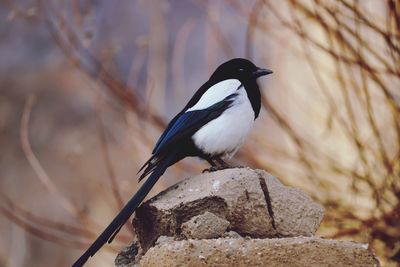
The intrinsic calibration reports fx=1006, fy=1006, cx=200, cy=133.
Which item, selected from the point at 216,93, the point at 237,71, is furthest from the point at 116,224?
the point at 237,71

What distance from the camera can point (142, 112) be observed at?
4074 mm

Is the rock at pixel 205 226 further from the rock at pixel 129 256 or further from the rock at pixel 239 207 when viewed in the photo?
the rock at pixel 129 256

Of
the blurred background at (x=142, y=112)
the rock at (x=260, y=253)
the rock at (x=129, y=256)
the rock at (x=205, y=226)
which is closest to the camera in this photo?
the rock at (x=260, y=253)

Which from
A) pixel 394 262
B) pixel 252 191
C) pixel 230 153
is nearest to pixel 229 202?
pixel 252 191

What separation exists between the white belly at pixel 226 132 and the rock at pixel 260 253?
645 millimetres

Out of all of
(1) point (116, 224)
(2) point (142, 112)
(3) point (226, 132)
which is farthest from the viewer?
(2) point (142, 112)

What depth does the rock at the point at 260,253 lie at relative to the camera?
8.02 feet

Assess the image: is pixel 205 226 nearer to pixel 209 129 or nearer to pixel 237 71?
pixel 209 129

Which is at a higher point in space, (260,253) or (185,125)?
(185,125)

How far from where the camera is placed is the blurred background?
3.97m

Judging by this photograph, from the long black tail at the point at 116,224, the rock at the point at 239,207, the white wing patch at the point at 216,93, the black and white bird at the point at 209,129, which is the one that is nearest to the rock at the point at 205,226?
the rock at the point at 239,207

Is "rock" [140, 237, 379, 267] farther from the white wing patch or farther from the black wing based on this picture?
the white wing patch

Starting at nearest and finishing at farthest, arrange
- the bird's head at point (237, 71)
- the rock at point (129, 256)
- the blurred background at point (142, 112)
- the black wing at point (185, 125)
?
the rock at point (129, 256) < the black wing at point (185, 125) < the bird's head at point (237, 71) < the blurred background at point (142, 112)

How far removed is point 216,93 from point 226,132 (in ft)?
0.48
